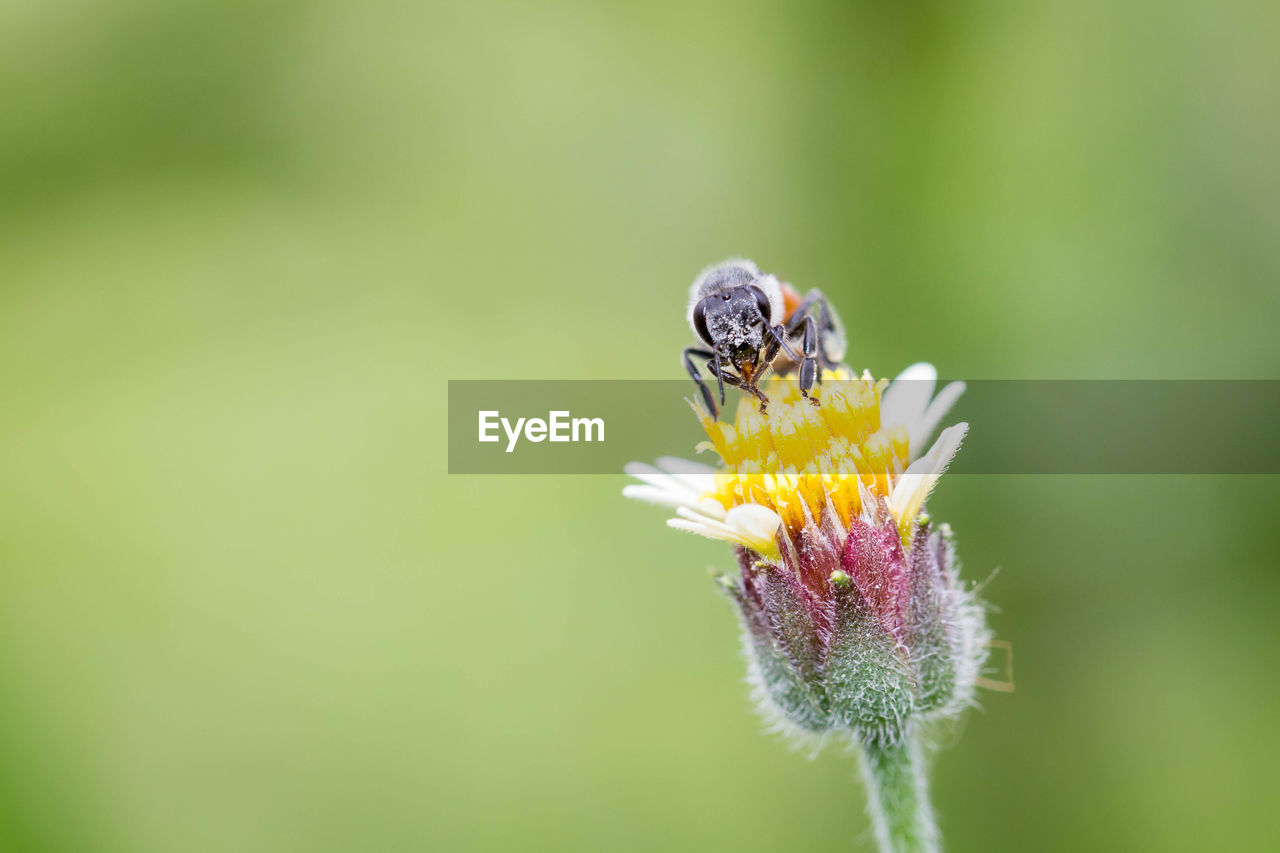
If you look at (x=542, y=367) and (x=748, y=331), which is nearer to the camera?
(x=748, y=331)

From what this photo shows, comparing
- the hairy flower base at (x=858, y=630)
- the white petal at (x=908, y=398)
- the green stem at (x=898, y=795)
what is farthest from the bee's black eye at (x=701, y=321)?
the green stem at (x=898, y=795)

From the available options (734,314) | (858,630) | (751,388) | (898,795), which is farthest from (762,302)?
(898,795)

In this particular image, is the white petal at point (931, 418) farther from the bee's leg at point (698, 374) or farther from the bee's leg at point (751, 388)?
the bee's leg at point (698, 374)

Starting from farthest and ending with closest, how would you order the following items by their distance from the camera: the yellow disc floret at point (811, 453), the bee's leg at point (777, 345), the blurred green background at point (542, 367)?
the blurred green background at point (542, 367), the bee's leg at point (777, 345), the yellow disc floret at point (811, 453)

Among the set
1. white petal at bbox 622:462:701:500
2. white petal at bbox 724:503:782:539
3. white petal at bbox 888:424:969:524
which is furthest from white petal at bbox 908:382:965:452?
white petal at bbox 622:462:701:500

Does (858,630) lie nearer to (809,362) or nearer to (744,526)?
(744,526)

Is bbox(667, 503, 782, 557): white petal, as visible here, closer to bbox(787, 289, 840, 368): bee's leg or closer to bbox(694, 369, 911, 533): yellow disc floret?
bbox(694, 369, 911, 533): yellow disc floret

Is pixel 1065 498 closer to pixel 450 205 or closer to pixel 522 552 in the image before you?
pixel 522 552
